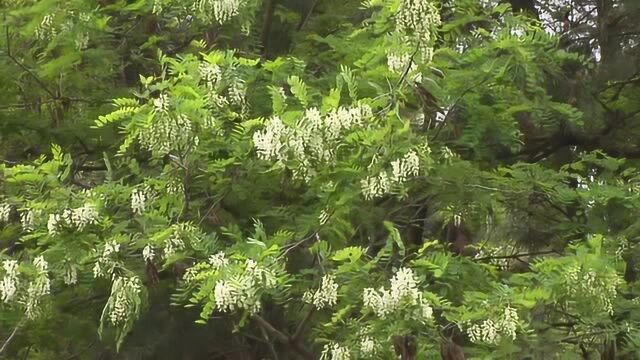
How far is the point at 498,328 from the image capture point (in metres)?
4.63

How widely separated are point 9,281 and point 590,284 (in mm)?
3086

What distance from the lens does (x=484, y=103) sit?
18.7 ft

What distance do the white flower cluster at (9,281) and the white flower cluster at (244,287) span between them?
124cm

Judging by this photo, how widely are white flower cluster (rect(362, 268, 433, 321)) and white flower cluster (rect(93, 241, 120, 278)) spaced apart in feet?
4.61

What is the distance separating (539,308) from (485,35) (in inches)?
65.0

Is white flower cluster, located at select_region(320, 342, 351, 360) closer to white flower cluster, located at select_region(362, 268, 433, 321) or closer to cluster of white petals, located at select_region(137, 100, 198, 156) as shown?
white flower cluster, located at select_region(362, 268, 433, 321)

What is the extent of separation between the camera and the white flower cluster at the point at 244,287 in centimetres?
453

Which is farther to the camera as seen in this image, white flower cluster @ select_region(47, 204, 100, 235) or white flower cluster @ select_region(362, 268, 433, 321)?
white flower cluster @ select_region(47, 204, 100, 235)

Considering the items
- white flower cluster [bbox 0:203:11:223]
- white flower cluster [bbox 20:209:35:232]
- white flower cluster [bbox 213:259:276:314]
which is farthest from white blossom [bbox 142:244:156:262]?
white flower cluster [bbox 0:203:11:223]

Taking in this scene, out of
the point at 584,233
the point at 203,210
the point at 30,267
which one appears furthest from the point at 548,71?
the point at 30,267

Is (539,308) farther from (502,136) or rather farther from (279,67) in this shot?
(279,67)

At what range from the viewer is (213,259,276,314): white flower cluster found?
453 centimetres

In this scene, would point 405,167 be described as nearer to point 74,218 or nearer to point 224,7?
point 224,7

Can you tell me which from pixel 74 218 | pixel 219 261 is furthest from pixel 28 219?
pixel 219 261
